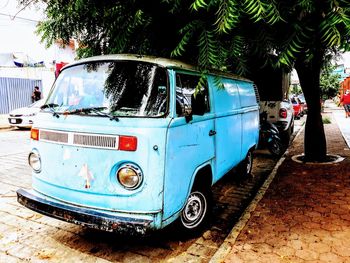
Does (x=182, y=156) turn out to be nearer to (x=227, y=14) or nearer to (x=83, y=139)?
(x=83, y=139)

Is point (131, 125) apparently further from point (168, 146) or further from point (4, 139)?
point (4, 139)

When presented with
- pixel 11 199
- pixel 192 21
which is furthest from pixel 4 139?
pixel 192 21

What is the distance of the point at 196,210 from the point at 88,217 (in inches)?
61.7

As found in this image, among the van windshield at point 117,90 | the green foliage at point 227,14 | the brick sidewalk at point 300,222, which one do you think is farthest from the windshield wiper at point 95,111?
the brick sidewalk at point 300,222

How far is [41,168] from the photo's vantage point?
140 inches

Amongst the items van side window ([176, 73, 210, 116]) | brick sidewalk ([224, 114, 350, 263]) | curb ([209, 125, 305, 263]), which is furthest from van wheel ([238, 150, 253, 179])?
van side window ([176, 73, 210, 116])

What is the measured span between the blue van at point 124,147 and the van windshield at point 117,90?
0.01 m

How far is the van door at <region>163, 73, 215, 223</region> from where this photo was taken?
3154mm

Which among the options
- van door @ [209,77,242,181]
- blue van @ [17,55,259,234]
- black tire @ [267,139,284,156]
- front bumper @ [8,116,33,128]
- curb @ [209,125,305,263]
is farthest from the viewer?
front bumper @ [8,116,33,128]

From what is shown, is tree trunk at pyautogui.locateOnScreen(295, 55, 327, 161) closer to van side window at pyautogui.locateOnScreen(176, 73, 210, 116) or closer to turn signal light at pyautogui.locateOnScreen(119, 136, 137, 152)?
van side window at pyautogui.locateOnScreen(176, 73, 210, 116)

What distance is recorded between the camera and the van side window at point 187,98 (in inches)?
138

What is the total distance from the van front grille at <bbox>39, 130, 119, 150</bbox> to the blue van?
0.01 metres

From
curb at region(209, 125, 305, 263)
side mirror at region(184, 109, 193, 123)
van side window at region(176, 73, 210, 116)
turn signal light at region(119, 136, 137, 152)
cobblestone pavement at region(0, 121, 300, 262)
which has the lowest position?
cobblestone pavement at region(0, 121, 300, 262)

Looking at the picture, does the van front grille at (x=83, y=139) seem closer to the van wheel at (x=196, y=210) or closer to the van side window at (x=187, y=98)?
the van side window at (x=187, y=98)
